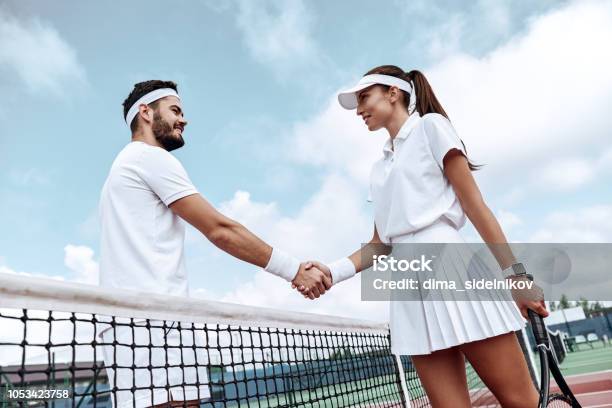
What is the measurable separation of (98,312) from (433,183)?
3.81 feet

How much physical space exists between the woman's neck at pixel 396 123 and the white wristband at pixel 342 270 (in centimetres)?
77

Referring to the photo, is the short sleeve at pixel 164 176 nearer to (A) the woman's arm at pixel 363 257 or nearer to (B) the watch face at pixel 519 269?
(A) the woman's arm at pixel 363 257

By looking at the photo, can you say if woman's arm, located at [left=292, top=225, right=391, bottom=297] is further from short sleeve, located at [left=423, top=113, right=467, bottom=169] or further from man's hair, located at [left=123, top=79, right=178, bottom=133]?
man's hair, located at [left=123, top=79, right=178, bottom=133]

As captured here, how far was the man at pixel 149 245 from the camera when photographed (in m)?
1.86

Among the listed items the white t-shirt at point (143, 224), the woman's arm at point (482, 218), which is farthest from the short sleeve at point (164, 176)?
the woman's arm at point (482, 218)

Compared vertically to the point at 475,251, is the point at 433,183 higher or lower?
higher

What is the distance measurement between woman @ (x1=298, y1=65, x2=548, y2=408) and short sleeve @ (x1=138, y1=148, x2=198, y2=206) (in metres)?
0.72

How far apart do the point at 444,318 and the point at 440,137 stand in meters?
0.59

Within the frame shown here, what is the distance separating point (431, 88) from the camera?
88.7 inches

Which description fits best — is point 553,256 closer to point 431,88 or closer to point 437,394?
point 437,394

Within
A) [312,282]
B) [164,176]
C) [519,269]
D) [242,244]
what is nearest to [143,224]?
[164,176]

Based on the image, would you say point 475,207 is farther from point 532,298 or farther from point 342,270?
point 342,270

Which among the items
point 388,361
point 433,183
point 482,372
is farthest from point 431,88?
point 388,361

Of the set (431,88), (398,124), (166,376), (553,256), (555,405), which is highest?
(431,88)
